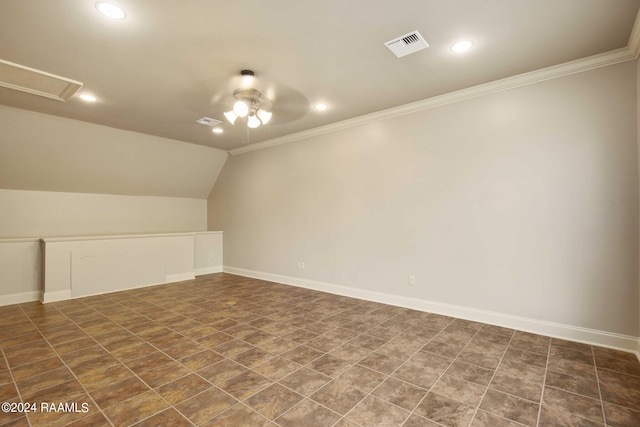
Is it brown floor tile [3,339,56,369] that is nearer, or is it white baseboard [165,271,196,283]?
brown floor tile [3,339,56,369]

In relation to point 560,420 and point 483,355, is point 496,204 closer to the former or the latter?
point 483,355

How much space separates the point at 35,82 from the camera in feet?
11.0

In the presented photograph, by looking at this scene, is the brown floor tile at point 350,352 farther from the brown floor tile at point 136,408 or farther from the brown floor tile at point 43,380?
the brown floor tile at point 43,380

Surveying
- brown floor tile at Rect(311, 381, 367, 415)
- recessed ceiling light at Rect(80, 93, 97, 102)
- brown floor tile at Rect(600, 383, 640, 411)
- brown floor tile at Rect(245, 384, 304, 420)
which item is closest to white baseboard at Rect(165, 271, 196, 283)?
recessed ceiling light at Rect(80, 93, 97, 102)

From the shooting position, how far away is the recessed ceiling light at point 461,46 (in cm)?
268

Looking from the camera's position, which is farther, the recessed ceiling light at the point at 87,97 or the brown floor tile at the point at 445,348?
the recessed ceiling light at the point at 87,97

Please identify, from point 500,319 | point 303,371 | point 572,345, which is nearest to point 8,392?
point 303,371

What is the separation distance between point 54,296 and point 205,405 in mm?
4153

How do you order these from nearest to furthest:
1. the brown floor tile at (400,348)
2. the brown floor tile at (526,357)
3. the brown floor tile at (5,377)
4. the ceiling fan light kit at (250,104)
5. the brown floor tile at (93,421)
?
the brown floor tile at (93,421) → the brown floor tile at (5,377) → the brown floor tile at (526,357) → the brown floor tile at (400,348) → the ceiling fan light kit at (250,104)

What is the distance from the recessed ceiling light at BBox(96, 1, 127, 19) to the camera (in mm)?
2164

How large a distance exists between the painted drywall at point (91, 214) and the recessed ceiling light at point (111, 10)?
15.2 feet

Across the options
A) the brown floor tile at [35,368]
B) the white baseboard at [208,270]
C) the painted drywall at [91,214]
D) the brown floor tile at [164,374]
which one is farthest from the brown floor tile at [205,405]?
the painted drywall at [91,214]

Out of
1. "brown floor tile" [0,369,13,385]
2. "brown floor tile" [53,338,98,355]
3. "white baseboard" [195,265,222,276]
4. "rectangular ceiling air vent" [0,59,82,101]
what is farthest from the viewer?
"white baseboard" [195,265,222,276]

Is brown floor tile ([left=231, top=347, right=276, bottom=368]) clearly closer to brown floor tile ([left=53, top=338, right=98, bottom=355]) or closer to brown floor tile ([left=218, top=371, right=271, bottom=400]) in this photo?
brown floor tile ([left=218, top=371, right=271, bottom=400])
